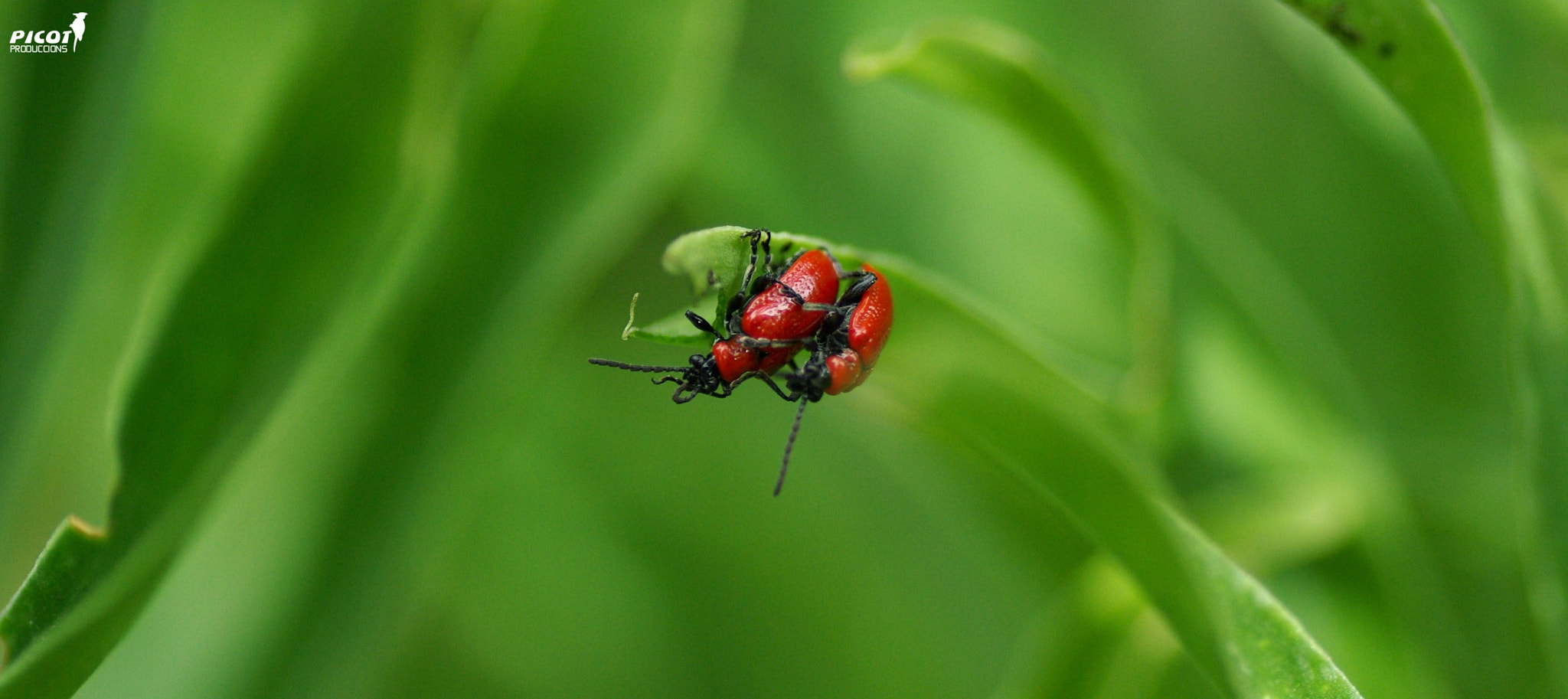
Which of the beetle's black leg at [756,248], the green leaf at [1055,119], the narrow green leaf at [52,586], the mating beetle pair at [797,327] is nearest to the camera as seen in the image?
the narrow green leaf at [52,586]

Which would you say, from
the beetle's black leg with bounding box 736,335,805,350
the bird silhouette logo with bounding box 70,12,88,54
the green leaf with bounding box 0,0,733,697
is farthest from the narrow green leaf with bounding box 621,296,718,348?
the bird silhouette logo with bounding box 70,12,88,54

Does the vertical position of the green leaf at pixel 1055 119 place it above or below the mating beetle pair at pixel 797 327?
above

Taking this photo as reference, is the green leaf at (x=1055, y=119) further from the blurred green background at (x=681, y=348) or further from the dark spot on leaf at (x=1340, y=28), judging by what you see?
the dark spot on leaf at (x=1340, y=28)

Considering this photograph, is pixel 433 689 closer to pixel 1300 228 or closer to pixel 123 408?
pixel 123 408

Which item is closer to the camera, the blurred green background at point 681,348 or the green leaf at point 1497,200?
the green leaf at point 1497,200

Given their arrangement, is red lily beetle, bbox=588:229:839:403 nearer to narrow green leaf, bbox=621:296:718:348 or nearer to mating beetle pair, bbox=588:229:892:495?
mating beetle pair, bbox=588:229:892:495

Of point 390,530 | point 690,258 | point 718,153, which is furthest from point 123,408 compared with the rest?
point 718,153

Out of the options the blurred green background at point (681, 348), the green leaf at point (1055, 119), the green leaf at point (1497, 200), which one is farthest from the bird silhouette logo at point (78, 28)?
the green leaf at point (1497, 200)
